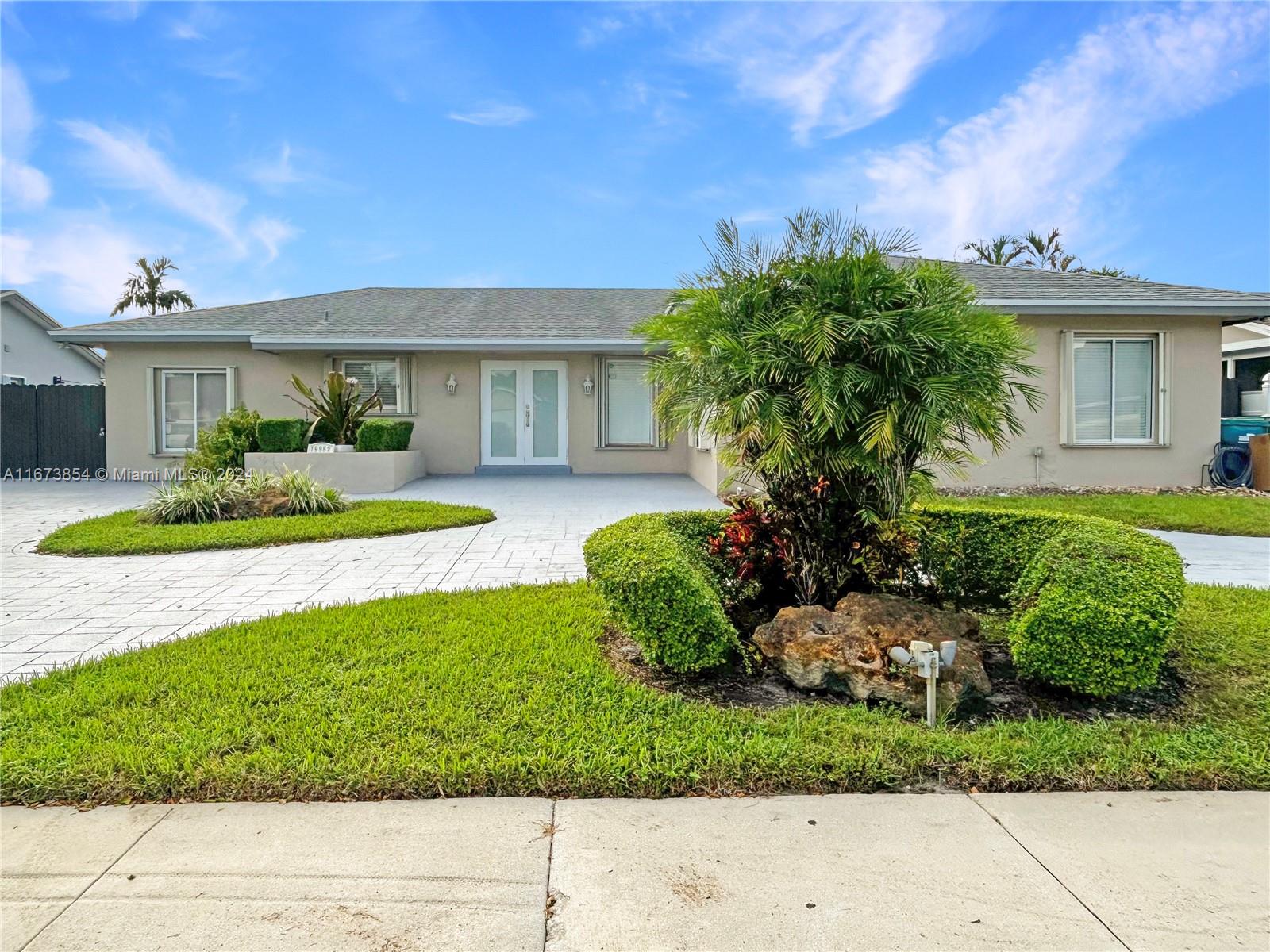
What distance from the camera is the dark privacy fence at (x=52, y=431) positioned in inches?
597

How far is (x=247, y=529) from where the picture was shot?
27.1 feet

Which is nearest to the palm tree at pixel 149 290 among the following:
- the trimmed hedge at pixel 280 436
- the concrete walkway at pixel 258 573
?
the trimmed hedge at pixel 280 436

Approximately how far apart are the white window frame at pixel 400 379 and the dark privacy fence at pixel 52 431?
5.67 m

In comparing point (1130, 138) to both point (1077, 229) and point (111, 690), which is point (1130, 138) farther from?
point (1077, 229)

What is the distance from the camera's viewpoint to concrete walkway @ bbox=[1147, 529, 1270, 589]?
594cm

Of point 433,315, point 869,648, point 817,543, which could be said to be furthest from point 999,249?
point 869,648

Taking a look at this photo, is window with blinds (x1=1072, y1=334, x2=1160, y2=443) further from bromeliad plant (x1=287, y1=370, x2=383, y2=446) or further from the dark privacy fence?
the dark privacy fence

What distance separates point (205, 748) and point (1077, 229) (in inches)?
1342

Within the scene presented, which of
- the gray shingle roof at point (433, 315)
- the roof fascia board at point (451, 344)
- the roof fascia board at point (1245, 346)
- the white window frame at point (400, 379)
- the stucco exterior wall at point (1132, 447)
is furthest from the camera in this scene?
the roof fascia board at point (1245, 346)

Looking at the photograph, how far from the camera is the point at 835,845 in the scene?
7.45ft

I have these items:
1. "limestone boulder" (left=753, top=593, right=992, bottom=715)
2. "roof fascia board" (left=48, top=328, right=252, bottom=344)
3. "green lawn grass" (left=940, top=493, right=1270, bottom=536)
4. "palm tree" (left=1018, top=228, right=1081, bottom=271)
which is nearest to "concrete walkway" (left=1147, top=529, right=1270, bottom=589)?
"green lawn grass" (left=940, top=493, right=1270, bottom=536)

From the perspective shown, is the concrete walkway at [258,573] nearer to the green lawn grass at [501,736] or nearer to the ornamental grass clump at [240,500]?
the green lawn grass at [501,736]

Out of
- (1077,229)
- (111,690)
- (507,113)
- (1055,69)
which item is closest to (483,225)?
(507,113)

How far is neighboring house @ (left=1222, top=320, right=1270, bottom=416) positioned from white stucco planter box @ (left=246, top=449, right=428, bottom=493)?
17.7 m
